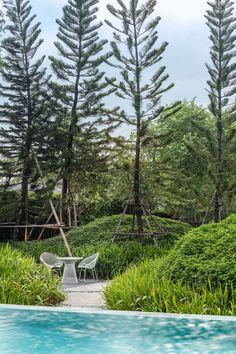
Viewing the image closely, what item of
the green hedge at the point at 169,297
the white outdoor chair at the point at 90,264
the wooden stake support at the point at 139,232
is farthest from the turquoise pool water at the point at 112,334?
the wooden stake support at the point at 139,232

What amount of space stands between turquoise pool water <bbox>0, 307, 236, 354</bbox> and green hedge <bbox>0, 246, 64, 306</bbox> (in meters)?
0.93

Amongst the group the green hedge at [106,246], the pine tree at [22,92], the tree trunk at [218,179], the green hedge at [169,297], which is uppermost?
the pine tree at [22,92]

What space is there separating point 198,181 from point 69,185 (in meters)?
3.52

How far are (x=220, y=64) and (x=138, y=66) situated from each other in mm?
2374

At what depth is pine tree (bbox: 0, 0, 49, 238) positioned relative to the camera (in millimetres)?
15617

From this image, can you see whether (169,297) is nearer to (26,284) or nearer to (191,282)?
(191,282)

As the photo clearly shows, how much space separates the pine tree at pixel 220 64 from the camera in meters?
14.2

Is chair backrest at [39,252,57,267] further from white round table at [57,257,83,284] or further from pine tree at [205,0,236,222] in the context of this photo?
pine tree at [205,0,236,222]

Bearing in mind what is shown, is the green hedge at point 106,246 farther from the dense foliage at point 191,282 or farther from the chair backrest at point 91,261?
the dense foliage at point 191,282

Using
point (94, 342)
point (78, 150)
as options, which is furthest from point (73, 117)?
point (94, 342)

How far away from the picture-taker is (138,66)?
521 inches

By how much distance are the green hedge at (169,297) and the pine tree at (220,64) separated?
27.1 ft

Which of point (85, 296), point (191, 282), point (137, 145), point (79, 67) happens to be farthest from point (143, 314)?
point (79, 67)

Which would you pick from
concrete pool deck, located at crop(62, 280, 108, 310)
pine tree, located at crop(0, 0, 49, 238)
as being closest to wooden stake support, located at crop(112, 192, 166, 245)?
concrete pool deck, located at crop(62, 280, 108, 310)
